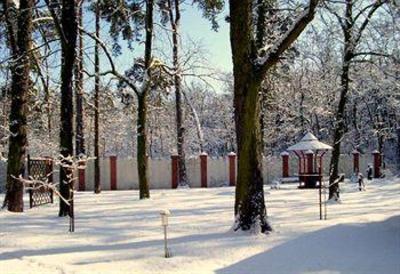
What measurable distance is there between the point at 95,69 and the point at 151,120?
3521 cm

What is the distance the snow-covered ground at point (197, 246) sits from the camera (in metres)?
7.66

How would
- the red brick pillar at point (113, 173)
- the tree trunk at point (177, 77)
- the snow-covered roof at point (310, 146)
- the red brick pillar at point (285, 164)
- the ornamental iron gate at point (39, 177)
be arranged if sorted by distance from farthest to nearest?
the red brick pillar at point (285, 164)
the red brick pillar at point (113, 173)
the snow-covered roof at point (310, 146)
the tree trunk at point (177, 77)
the ornamental iron gate at point (39, 177)

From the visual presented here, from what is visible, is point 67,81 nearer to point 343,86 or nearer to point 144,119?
point 144,119

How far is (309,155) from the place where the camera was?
30.1 metres

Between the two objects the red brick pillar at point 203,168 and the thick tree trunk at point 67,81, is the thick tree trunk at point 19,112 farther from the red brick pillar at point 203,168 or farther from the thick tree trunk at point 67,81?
the red brick pillar at point 203,168

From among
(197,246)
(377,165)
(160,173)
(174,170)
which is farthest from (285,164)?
(197,246)

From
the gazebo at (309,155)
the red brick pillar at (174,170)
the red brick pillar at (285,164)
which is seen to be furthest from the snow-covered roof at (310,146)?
the red brick pillar at (174,170)

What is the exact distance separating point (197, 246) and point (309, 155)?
21860 millimetres

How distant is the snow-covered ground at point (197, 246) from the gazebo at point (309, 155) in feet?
42.8

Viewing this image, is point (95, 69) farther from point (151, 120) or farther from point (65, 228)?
point (151, 120)

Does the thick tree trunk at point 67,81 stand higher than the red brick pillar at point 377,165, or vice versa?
the thick tree trunk at point 67,81

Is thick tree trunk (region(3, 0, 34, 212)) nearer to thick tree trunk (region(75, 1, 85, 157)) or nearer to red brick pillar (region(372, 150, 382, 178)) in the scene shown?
thick tree trunk (region(75, 1, 85, 157))

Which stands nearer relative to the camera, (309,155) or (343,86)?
(343,86)

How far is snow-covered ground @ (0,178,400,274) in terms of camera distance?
7664 millimetres
